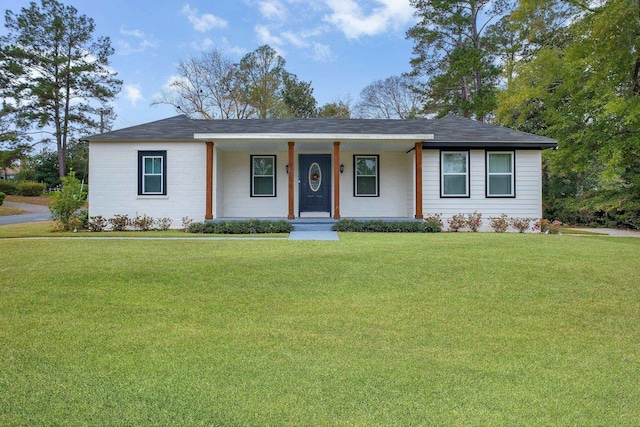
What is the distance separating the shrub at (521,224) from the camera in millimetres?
13141

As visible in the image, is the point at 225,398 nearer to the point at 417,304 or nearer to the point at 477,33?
the point at 417,304

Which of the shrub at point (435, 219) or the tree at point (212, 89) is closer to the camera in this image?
the shrub at point (435, 219)

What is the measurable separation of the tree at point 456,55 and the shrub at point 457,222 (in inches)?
482

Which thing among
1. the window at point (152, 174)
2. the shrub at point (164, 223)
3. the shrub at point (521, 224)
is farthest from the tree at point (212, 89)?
the shrub at point (521, 224)

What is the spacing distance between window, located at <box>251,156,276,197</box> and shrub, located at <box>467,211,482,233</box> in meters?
6.86

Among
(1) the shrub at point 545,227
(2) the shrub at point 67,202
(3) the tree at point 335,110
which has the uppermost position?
(3) the tree at point 335,110

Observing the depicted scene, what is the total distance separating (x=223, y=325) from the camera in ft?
13.3

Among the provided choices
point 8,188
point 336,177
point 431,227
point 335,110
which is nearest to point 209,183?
point 336,177

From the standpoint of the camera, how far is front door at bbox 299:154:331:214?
14.5 m

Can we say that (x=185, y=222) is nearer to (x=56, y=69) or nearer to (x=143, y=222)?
(x=143, y=222)

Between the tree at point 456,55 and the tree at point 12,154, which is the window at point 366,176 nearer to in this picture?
the tree at point 456,55

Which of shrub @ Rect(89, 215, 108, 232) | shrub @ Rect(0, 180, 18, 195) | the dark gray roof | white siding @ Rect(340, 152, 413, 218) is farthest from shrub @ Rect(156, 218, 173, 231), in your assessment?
shrub @ Rect(0, 180, 18, 195)

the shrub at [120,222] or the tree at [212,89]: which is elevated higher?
the tree at [212,89]

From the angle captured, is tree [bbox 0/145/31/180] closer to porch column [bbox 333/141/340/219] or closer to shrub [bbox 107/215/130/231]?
shrub [bbox 107/215/130/231]
